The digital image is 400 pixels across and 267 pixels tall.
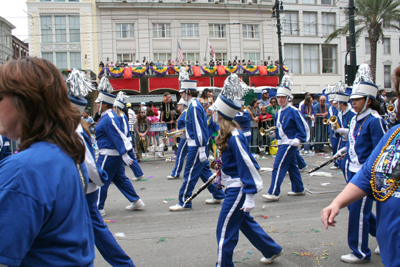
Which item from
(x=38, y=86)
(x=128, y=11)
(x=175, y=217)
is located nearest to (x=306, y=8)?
(x=128, y=11)

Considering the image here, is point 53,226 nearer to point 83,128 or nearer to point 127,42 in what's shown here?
point 83,128

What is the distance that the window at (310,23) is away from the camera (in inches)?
1470

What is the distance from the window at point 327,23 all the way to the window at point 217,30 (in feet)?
38.9

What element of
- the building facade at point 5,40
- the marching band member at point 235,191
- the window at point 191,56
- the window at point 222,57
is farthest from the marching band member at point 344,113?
the building facade at point 5,40

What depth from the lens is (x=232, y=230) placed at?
342 centimetres

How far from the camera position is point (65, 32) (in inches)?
1237

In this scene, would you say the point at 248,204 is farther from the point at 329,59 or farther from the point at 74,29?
the point at 329,59

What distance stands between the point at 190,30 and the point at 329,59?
1587cm

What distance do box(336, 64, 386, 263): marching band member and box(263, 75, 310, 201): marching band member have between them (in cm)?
197

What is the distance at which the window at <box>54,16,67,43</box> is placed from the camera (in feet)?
103

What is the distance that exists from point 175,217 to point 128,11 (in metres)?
30.1

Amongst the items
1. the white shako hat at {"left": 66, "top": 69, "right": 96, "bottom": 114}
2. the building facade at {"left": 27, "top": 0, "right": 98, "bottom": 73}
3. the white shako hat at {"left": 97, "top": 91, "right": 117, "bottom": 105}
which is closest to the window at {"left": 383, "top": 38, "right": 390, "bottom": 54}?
the building facade at {"left": 27, "top": 0, "right": 98, "bottom": 73}

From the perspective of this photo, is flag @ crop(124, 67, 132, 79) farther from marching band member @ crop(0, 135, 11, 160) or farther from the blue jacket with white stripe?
the blue jacket with white stripe

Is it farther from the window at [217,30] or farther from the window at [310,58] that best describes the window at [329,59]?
the window at [217,30]
